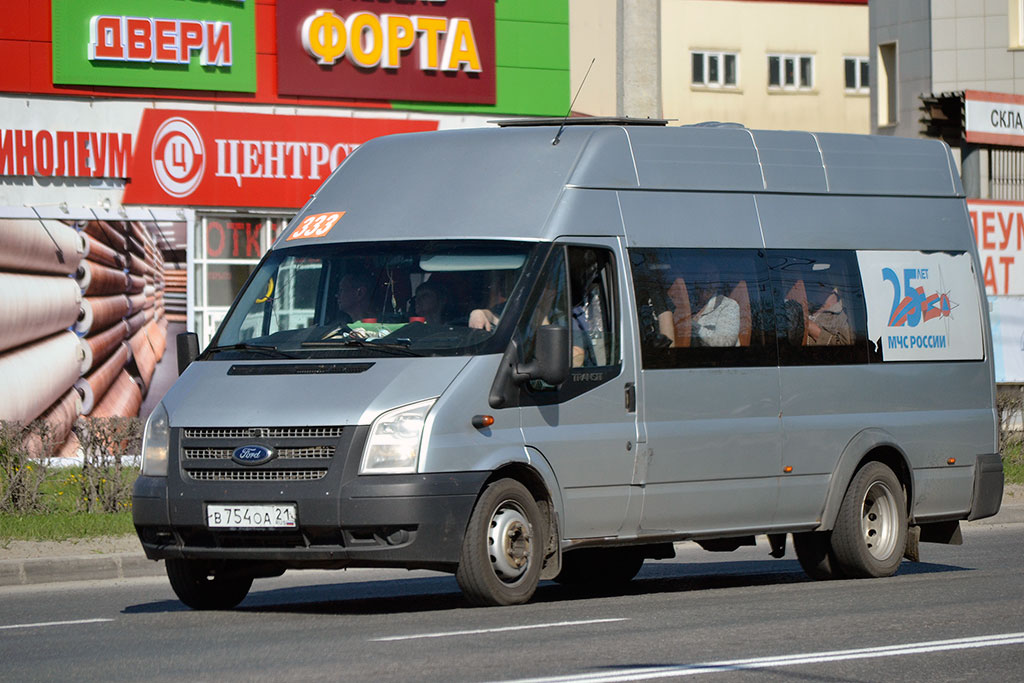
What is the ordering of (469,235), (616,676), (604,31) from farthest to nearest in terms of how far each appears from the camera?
(604,31)
(469,235)
(616,676)

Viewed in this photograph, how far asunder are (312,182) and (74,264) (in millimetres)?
3246

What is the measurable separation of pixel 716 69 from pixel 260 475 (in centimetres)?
5338

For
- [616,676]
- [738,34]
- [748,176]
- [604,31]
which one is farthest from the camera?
[738,34]

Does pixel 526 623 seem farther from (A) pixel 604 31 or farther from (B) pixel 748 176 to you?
(A) pixel 604 31

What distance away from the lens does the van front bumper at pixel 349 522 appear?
1011 cm

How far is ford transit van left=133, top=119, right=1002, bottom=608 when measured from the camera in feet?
33.7

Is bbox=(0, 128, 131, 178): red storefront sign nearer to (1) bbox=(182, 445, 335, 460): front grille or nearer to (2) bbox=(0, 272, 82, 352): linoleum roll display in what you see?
(2) bbox=(0, 272, 82, 352): linoleum roll display

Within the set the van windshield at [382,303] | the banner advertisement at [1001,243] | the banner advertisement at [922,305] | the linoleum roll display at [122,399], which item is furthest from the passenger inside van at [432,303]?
the banner advertisement at [1001,243]

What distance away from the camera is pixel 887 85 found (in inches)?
1702

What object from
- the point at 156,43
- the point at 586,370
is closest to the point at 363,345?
the point at 586,370

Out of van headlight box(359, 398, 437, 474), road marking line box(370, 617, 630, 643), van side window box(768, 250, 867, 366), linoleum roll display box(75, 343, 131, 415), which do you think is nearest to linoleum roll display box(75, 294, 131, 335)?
linoleum roll display box(75, 343, 131, 415)

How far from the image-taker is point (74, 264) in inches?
906

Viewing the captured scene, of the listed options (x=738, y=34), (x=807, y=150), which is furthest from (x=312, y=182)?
(x=738, y=34)

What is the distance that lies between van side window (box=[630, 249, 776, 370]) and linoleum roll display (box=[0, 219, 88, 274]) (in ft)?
→ 40.5
